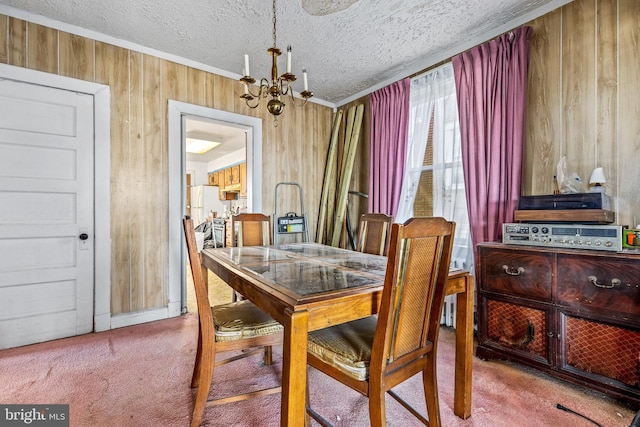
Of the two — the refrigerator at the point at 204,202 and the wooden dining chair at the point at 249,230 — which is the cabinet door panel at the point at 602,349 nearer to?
the wooden dining chair at the point at 249,230

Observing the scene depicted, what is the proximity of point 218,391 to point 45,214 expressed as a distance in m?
2.09

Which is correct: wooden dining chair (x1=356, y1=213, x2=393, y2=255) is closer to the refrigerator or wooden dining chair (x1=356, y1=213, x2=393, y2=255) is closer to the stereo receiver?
the stereo receiver

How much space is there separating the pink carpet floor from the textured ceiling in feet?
8.53

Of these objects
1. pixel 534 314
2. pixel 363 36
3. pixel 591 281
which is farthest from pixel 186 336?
pixel 363 36

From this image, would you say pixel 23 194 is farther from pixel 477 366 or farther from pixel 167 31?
pixel 477 366

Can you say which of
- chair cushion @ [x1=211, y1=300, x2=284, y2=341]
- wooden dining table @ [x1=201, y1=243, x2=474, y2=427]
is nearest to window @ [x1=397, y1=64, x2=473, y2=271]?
wooden dining table @ [x1=201, y1=243, x2=474, y2=427]

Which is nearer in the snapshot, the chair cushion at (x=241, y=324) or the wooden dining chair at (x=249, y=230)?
the chair cushion at (x=241, y=324)

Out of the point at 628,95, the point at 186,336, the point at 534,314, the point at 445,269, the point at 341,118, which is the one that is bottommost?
the point at 186,336

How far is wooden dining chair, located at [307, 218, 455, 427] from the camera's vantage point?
3.62ft

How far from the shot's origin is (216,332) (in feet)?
4.84

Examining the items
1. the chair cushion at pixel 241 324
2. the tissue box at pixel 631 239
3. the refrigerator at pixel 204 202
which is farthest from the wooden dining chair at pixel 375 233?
the refrigerator at pixel 204 202

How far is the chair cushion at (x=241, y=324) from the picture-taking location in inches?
58.2

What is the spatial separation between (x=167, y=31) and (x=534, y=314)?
11.6 feet

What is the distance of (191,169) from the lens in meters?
8.03
